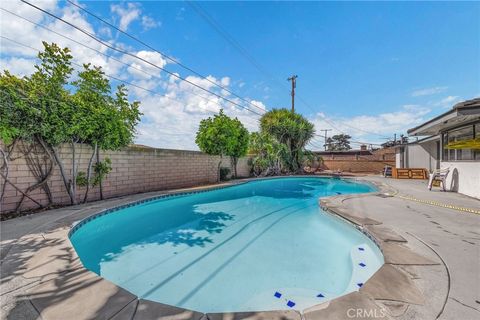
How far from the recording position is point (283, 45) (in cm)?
1288

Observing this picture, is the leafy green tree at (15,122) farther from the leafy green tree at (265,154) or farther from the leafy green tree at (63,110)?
the leafy green tree at (265,154)

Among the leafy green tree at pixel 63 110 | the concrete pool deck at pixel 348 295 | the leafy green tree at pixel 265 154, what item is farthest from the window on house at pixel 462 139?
the leafy green tree at pixel 63 110

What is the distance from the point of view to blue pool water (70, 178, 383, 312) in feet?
9.41

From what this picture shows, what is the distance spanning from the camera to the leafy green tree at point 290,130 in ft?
57.8

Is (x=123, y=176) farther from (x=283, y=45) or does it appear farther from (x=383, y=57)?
(x=383, y=57)

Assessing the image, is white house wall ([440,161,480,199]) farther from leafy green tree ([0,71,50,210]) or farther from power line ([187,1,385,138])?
leafy green tree ([0,71,50,210])

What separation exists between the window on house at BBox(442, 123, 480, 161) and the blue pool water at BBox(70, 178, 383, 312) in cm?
578

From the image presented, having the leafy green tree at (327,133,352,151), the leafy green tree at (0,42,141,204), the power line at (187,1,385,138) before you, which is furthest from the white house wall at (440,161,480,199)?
the leafy green tree at (327,133,352,151)

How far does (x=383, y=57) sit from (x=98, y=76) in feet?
46.2

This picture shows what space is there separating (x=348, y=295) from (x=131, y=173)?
872 cm

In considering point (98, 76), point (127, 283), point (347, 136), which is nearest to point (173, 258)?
point (127, 283)

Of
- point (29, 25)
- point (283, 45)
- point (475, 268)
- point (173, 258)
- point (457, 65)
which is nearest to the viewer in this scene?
point (475, 268)

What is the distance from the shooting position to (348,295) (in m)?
2.02

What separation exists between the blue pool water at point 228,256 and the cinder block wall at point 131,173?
2.01 meters
